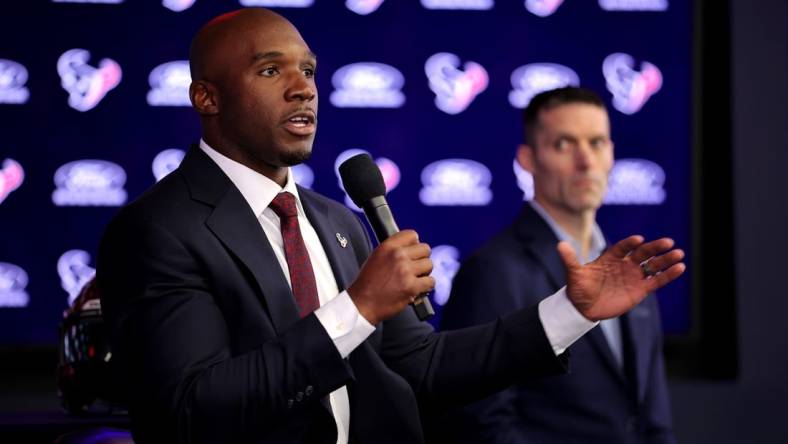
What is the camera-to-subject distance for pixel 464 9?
430 cm

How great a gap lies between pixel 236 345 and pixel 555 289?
149 centimetres

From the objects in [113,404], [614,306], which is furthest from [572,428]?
[113,404]

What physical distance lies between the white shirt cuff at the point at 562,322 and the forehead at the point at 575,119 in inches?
56.2

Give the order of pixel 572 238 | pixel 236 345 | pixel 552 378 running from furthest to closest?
1. pixel 572 238
2. pixel 552 378
3. pixel 236 345

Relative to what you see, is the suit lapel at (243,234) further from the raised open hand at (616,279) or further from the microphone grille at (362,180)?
the raised open hand at (616,279)

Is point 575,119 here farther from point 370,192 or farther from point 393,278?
point 393,278

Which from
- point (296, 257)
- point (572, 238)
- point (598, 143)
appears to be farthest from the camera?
point (598, 143)

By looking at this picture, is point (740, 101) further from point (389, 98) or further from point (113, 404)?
point (113, 404)

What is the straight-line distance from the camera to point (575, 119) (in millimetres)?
3383

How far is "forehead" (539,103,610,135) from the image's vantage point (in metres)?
3.37

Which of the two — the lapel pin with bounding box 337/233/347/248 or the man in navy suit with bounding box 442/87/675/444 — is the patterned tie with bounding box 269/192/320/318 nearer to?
the lapel pin with bounding box 337/233/347/248

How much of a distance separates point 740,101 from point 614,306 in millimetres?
2805

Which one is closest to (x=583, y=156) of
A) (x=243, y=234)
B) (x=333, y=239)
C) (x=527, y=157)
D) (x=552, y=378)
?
(x=527, y=157)

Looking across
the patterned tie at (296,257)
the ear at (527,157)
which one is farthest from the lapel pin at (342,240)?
the ear at (527,157)
